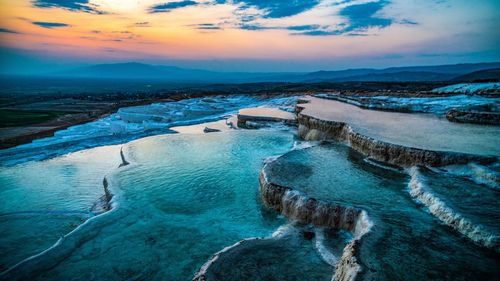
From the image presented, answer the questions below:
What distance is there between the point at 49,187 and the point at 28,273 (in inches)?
270

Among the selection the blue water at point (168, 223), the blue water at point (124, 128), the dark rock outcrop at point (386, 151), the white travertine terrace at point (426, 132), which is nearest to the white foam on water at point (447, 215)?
the dark rock outcrop at point (386, 151)

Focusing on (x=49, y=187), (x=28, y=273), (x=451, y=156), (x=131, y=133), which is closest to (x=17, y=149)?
(x=131, y=133)

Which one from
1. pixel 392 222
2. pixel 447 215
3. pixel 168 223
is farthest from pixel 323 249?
pixel 168 223

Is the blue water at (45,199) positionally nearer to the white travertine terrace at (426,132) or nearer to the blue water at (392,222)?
the blue water at (392,222)

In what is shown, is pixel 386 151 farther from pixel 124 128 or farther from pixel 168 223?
pixel 124 128

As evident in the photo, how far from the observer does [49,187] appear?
1236 centimetres

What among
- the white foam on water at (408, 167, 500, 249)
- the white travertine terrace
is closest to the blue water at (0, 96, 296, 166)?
the white travertine terrace

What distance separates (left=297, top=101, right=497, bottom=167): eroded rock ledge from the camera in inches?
377

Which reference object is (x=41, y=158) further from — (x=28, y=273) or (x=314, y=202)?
(x=314, y=202)

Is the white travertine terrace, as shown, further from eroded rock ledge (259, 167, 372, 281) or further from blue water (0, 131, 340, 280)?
blue water (0, 131, 340, 280)

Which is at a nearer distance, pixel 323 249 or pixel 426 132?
pixel 323 249

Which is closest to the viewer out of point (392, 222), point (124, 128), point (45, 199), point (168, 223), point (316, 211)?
point (392, 222)

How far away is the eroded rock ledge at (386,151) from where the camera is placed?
31.4ft

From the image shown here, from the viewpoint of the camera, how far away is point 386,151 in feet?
36.5
